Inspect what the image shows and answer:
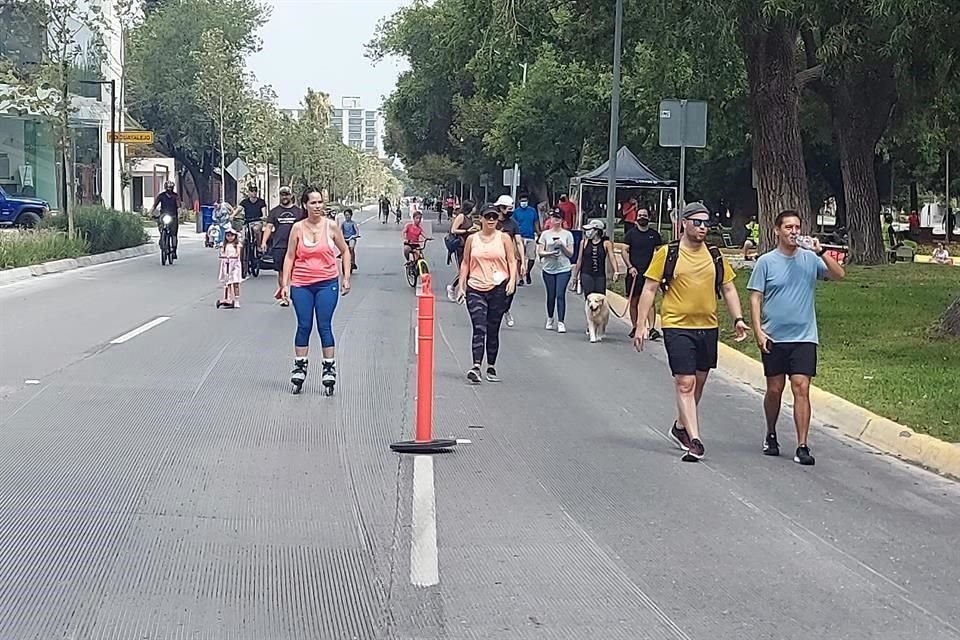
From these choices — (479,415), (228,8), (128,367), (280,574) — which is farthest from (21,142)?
(280,574)

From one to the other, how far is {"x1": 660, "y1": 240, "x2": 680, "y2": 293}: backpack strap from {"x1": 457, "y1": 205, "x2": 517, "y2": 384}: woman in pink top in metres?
3.61

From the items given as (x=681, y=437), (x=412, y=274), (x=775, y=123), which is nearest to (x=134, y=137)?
(x=412, y=274)

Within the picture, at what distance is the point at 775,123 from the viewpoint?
23.4 metres

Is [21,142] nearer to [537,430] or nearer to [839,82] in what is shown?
[839,82]

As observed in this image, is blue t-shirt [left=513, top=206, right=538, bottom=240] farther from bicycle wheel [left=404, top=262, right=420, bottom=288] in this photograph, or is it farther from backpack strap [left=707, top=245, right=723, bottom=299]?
backpack strap [left=707, top=245, right=723, bottom=299]

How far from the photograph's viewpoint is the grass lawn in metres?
10.9

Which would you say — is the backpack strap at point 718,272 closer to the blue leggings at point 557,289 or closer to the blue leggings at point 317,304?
the blue leggings at point 317,304

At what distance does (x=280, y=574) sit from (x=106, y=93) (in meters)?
47.5

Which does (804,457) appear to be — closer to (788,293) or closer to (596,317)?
(788,293)

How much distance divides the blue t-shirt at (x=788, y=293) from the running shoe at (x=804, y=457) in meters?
0.77

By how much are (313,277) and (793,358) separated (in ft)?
A: 14.3

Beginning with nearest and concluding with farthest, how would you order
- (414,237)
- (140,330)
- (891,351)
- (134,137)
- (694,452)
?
(694,452) < (891,351) < (140,330) < (414,237) < (134,137)

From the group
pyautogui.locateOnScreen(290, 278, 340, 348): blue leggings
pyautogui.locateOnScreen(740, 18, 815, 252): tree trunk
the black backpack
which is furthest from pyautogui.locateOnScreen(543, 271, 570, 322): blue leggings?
the black backpack

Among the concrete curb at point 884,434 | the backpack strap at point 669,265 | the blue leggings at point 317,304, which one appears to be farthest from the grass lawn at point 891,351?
the blue leggings at point 317,304
